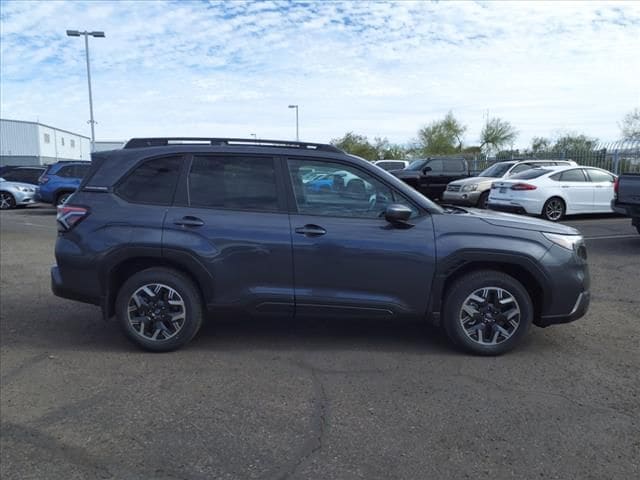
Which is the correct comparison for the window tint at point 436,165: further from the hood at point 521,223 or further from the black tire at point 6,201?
the black tire at point 6,201

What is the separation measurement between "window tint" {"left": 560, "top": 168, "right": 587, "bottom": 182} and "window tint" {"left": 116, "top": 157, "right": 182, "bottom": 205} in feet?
37.7

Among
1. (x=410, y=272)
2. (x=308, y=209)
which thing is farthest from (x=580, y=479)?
(x=308, y=209)

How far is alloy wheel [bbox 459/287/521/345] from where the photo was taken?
4402 millimetres

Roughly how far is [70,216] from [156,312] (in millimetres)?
1131

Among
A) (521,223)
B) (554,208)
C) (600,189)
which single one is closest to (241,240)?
(521,223)

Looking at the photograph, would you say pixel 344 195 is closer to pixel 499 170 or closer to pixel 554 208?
pixel 554 208

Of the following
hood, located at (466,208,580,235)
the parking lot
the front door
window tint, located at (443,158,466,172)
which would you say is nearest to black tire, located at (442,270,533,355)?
the parking lot

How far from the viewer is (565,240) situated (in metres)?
4.50

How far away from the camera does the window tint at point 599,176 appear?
13.9 metres

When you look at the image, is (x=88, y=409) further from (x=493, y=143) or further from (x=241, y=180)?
(x=493, y=143)

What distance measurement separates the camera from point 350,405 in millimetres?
3613

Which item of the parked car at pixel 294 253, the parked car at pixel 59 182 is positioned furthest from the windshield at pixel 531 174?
the parked car at pixel 59 182

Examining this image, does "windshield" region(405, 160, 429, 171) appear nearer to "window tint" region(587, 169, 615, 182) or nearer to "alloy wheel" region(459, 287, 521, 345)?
"window tint" region(587, 169, 615, 182)

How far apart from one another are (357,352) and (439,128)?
171 ft
